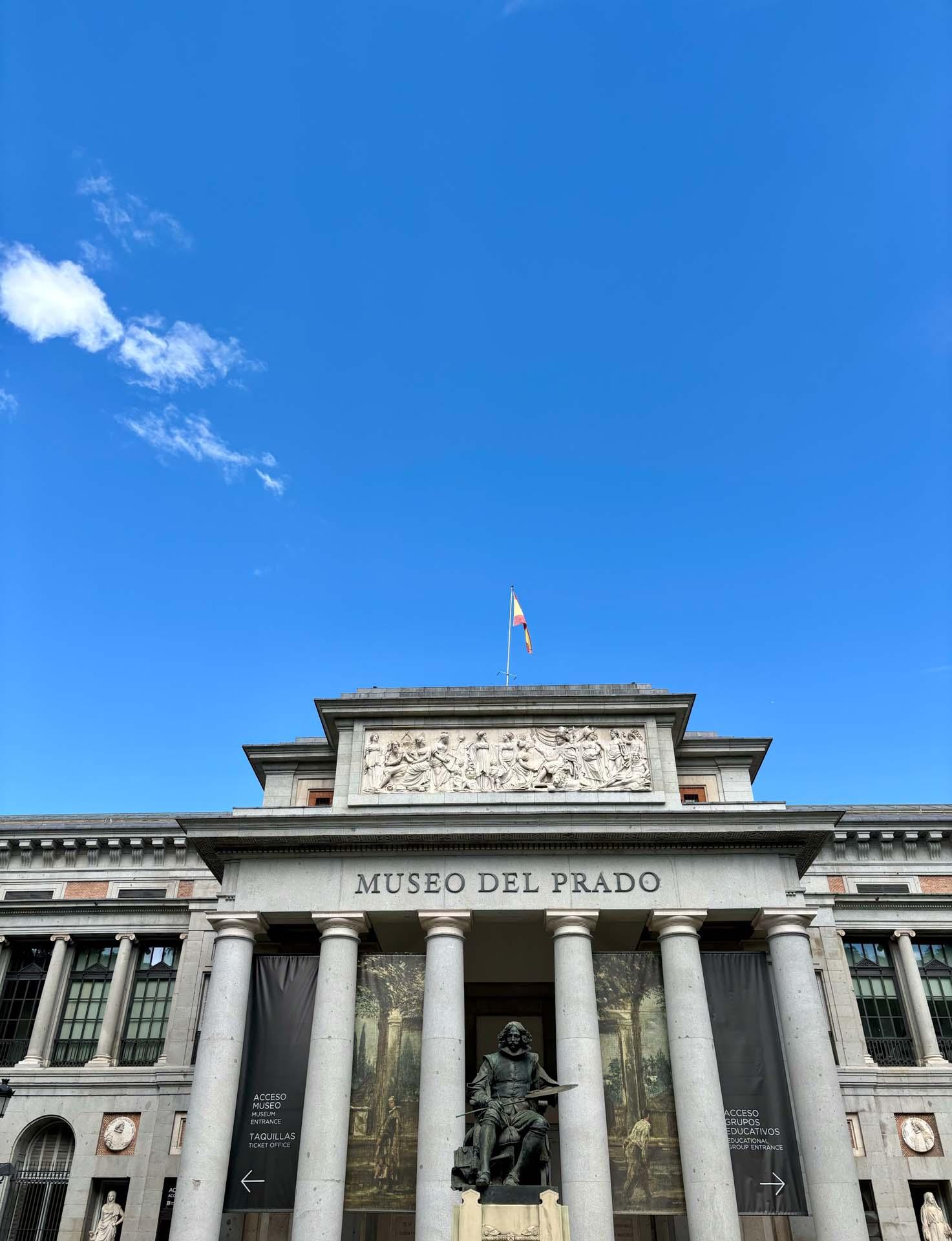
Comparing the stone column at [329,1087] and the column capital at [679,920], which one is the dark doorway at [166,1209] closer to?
the stone column at [329,1087]

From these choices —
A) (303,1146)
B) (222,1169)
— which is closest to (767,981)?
(303,1146)

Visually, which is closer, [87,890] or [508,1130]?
[508,1130]

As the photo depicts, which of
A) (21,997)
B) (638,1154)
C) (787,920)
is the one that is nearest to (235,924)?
(638,1154)

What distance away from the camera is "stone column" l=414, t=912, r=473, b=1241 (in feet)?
76.5

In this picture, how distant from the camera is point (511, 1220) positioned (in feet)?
49.8

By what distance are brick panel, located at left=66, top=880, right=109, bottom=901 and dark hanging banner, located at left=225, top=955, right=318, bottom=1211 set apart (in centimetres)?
1097

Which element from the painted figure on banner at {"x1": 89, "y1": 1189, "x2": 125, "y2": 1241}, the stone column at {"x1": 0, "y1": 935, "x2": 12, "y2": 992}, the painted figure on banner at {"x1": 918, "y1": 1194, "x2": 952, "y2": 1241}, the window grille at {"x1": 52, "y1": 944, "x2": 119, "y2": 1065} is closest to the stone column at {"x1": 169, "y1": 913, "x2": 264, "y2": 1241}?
the painted figure on banner at {"x1": 89, "y1": 1189, "x2": 125, "y2": 1241}

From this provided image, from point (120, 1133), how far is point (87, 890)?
8.19 meters

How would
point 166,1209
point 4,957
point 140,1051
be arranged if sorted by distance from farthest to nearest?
point 4,957 < point 140,1051 < point 166,1209

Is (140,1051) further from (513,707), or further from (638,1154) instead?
(638,1154)

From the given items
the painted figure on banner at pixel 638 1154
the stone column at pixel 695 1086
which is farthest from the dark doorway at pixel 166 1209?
the stone column at pixel 695 1086

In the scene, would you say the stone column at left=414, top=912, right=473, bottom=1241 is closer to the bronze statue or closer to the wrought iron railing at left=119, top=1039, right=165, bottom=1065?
the bronze statue

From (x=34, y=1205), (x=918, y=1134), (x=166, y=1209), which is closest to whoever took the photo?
(x=166, y=1209)

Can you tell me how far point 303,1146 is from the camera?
24359 millimetres
